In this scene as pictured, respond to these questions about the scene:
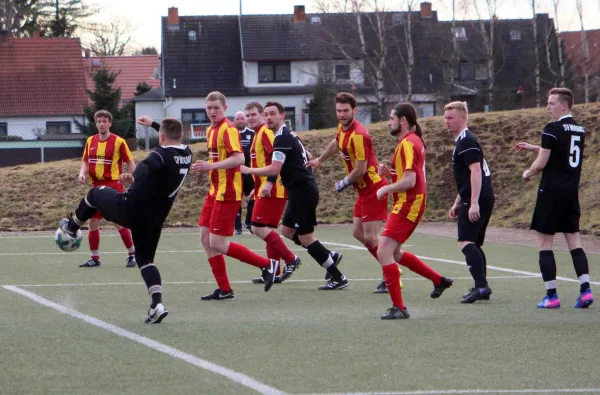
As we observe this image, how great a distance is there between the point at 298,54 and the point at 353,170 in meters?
53.5

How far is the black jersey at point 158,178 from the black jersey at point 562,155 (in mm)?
3464

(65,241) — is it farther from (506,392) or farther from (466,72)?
(466,72)

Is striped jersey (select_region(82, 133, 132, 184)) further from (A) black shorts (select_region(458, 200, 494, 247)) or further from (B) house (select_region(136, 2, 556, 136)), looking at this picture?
(B) house (select_region(136, 2, 556, 136))

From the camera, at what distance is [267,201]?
11.9 metres

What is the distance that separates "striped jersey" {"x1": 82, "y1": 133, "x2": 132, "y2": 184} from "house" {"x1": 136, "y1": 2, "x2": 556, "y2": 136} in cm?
3256

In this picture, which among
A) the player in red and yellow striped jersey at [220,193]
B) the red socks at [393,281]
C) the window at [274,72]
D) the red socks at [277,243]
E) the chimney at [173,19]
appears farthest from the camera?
the chimney at [173,19]

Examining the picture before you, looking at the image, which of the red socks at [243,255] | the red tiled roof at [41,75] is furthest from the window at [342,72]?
the red socks at [243,255]

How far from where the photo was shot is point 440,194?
25750mm

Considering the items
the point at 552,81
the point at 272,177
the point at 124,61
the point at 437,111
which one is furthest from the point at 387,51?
the point at 272,177

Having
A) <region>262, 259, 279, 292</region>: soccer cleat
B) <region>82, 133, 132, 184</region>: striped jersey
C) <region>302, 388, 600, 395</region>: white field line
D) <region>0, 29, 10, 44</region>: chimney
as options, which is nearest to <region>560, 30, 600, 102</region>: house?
<region>0, 29, 10, 44</region>: chimney

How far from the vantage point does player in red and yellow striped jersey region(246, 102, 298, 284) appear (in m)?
11.9

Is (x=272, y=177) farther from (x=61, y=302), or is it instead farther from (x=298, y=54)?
(x=298, y=54)

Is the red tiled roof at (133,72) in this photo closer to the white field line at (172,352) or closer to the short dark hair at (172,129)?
the white field line at (172,352)

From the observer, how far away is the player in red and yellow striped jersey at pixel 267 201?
38.9 feet
